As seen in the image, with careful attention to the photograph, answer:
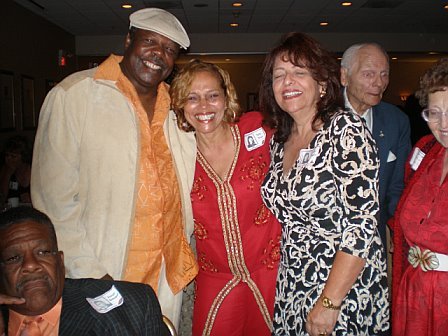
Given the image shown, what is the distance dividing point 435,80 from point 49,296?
6.16ft

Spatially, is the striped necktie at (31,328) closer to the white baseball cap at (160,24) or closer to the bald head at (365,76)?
the white baseball cap at (160,24)

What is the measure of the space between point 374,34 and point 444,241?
42.1 ft

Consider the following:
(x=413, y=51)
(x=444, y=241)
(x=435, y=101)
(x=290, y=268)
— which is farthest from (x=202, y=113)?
(x=413, y=51)

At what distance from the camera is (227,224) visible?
2438 mm

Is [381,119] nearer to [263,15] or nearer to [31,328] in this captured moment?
[31,328]

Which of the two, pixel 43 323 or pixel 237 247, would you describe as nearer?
pixel 43 323

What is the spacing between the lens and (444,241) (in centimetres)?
205

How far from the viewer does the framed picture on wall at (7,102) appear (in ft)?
27.8

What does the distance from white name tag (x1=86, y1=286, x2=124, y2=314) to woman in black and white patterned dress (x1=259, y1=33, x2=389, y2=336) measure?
0.80 meters

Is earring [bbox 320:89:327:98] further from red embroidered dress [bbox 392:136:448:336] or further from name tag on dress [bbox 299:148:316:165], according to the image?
red embroidered dress [bbox 392:136:448:336]

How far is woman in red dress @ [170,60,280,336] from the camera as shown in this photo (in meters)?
2.45

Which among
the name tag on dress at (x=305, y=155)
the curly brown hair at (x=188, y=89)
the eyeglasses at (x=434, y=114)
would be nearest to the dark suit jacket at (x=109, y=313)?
the name tag on dress at (x=305, y=155)

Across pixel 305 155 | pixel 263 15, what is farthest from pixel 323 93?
pixel 263 15

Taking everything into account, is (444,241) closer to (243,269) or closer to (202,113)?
(243,269)
